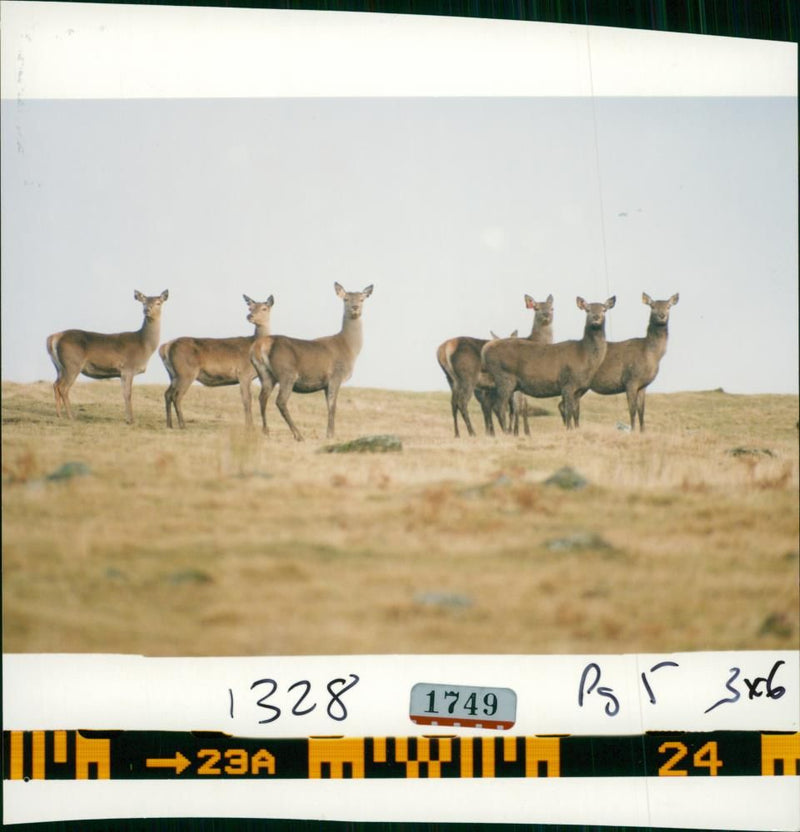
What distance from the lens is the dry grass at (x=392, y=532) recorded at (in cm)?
247

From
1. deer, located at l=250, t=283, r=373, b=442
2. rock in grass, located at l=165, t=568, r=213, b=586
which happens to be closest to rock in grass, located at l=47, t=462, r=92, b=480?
rock in grass, located at l=165, t=568, r=213, b=586

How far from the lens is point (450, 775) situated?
2436 millimetres

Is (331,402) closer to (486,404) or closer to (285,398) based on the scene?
(285,398)

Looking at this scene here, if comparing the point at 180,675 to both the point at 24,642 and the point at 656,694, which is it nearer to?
the point at 24,642

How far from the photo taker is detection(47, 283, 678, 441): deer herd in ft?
8.41

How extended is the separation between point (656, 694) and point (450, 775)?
0.55 metres

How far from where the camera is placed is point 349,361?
2633 mm

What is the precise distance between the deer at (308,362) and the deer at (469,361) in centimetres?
23

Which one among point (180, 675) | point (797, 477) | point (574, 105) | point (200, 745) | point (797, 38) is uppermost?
point (797, 38)

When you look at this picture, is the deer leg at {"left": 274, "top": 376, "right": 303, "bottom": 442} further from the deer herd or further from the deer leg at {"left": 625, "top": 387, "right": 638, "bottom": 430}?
the deer leg at {"left": 625, "top": 387, "right": 638, "bottom": 430}

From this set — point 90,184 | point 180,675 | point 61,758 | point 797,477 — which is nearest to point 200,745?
point 180,675

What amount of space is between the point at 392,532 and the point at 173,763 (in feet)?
2.48

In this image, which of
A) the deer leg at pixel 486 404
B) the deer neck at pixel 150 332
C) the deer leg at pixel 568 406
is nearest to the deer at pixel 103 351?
the deer neck at pixel 150 332

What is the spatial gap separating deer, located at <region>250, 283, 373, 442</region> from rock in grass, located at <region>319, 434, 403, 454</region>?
0.13 feet
